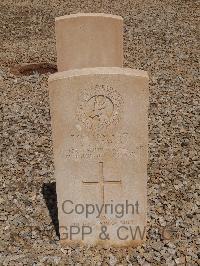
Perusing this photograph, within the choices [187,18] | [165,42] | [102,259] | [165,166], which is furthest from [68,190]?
[187,18]

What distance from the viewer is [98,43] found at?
6.68 m

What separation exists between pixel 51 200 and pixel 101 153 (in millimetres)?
1564

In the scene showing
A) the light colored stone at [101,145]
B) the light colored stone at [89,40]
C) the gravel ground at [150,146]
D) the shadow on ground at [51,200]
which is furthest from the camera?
the light colored stone at [89,40]

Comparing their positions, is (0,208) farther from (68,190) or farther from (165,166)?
(165,166)

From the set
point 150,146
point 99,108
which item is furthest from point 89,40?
point 99,108

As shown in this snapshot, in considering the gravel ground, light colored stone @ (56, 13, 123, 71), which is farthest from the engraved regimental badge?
light colored stone @ (56, 13, 123, 71)

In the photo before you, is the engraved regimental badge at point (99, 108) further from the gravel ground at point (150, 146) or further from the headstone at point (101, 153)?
the gravel ground at point (150, 146)

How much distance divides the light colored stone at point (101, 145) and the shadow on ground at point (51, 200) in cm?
40

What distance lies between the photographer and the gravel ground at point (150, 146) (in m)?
4.98

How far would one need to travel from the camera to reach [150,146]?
685 centimetres

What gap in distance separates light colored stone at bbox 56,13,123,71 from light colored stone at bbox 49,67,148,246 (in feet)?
8.42

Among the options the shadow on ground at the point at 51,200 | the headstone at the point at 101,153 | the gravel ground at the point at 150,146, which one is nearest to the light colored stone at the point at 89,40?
the gravel ground at the point at 150,146

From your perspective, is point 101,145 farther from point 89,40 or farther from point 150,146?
point 89,40

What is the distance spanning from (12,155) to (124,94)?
10.0ft
